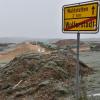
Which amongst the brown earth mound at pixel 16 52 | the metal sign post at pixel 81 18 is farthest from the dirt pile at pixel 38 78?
the brown earth mound at pixel 16 52

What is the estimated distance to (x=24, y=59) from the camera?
1862 centimetres

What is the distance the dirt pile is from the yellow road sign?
181 inches

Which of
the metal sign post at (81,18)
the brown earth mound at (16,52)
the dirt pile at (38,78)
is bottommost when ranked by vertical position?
the brown earth mound at (16,52)

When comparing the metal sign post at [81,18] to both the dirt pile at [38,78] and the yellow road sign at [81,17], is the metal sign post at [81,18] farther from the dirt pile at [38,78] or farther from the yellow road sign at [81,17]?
the dirt pile at [38,78]

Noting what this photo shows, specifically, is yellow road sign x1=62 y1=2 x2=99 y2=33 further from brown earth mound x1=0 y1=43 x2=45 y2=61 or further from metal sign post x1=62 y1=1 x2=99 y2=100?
brown earth mound x1=0 y1=43 x2=45 y2=61

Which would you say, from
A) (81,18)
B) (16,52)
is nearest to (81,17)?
(81,18)

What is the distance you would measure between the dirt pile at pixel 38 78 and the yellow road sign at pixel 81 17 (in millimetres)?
4597

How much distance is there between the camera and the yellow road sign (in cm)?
764

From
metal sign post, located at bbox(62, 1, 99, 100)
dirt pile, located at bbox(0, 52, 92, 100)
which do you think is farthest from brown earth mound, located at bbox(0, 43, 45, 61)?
metal sign post, located at bbox(62, 1, 99, 100)

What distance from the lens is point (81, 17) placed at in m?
7.93

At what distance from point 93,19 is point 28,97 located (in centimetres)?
595

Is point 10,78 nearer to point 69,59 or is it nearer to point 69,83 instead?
point 69,83

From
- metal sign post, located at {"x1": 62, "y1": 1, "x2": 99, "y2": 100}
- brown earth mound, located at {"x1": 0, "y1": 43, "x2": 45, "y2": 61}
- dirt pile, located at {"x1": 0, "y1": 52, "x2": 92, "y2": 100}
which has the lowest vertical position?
brown earth mound, located at {"x1": 0, "y1": 43, "x2": 45, "y2": 61}

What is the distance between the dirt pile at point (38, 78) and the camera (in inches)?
517
